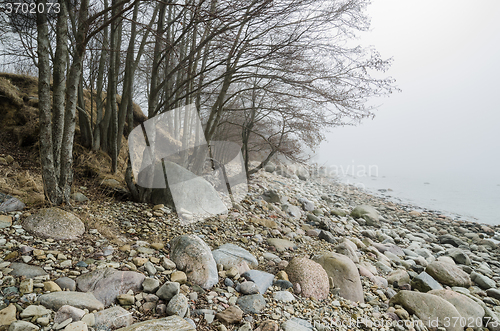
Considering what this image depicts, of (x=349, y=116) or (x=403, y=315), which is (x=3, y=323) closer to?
(x=403, y=315)

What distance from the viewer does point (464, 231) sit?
10172 millimetres

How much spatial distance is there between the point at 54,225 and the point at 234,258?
2300mm

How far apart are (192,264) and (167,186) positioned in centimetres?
229

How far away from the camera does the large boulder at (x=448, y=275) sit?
4.84m

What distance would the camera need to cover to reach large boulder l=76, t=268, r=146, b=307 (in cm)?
227

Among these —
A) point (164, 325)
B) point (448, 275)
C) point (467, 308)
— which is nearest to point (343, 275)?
point (467, 308)

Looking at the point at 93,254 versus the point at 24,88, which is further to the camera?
the point at 24,88

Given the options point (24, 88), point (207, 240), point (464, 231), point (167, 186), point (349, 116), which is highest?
point (24, 88)

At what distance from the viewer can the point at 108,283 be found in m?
2.37

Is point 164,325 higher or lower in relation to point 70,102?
lower

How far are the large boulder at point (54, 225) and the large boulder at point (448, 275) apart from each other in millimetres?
6197

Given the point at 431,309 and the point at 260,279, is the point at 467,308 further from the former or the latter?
the point at 260,279

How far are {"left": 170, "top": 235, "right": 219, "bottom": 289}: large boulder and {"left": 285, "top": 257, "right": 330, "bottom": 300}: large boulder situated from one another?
1086 mm

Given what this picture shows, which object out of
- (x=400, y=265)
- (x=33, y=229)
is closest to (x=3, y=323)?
(x=33, y=229)
